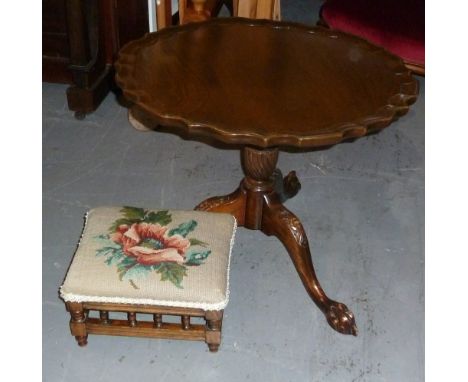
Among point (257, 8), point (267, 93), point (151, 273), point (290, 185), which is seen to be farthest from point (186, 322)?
point (257, 8)

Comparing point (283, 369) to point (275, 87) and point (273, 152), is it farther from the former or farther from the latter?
point (275, 87)

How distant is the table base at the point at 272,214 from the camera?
192cm

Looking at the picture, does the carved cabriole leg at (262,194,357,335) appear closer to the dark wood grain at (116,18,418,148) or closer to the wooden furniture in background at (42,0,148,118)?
the dark wood grain at (116,18,418,148)

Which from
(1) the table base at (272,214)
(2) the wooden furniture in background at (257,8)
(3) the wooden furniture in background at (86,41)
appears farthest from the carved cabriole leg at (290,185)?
(3) the wooden furniture in background at (86,41)

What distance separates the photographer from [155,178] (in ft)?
8.30

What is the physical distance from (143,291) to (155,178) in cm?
96

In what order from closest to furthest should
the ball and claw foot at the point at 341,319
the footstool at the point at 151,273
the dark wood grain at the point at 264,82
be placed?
1. the dark wood grain at the point at 264,82
2. the footstool at the point at 151,273
3. the ball and claw foot at the point at 341,319

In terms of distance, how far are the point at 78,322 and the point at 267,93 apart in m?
0.80

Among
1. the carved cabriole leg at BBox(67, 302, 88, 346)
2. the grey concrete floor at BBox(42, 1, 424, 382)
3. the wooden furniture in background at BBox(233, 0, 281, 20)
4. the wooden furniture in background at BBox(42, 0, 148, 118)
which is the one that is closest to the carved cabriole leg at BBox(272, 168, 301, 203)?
the grey concrete floor at BBox(42, 1, 424, 382)

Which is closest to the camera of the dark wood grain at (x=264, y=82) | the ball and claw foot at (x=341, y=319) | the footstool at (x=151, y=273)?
Answer: the dark wood grain at (x=264, y=82)

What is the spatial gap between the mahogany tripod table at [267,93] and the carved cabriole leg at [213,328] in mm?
352

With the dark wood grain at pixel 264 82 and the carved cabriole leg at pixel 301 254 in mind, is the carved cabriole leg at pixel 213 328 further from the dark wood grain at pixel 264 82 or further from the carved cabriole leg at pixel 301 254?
the dark wood grain at pixel 264 82

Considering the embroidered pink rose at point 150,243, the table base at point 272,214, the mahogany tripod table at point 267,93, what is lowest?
the table base at point 272,214

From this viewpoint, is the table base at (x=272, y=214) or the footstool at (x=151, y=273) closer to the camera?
the footstool at (x=151, y=273)
